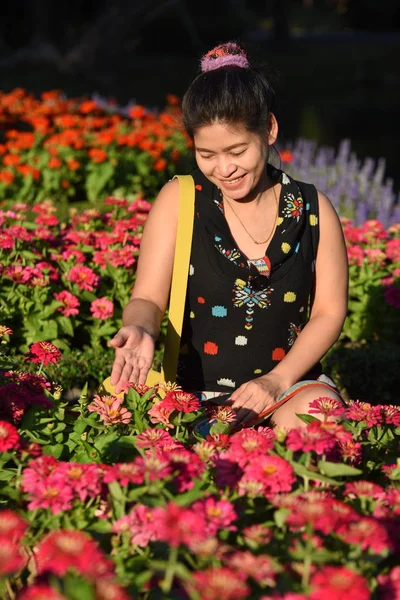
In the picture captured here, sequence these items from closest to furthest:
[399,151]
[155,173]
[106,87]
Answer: [155,173], [399,151], [106,87]

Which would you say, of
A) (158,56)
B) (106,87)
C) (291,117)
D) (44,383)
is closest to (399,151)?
(291,117)

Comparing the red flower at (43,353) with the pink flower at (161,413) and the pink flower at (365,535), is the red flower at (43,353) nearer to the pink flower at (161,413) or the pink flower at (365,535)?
the pink flower at (161,413)

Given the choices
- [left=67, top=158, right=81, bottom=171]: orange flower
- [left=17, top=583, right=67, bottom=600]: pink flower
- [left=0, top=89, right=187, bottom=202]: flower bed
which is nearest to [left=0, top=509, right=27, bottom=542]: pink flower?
[left=17, top=583, right=67, bottom=600]: pink flower

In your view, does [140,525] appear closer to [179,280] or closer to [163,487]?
[163,487]

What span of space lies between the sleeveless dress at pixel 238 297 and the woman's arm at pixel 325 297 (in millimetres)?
36

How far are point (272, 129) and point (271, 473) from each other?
55.4 inches

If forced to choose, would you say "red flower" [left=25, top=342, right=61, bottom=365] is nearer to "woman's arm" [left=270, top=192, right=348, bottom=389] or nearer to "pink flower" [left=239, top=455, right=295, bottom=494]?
"woman's arm" [left=270, top=192, right=348, bottom=389]

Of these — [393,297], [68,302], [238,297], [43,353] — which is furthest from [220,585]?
[393,297]

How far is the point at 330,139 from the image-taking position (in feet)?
45.5

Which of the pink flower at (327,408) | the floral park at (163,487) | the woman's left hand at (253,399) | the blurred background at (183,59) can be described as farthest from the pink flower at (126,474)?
the blurred background at (183,59)

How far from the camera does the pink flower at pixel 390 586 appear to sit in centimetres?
152

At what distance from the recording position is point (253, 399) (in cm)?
255

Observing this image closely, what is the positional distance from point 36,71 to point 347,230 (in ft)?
54.9

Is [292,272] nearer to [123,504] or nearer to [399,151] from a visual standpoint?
[123,504]
